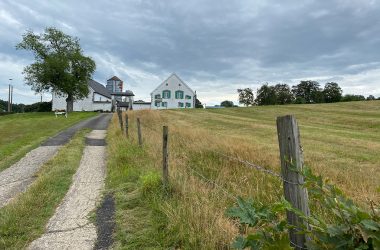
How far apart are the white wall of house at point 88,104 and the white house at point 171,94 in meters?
11.2

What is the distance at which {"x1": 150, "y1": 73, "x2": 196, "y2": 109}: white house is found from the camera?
7625cm

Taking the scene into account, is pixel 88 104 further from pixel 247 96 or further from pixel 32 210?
pixel 32 210

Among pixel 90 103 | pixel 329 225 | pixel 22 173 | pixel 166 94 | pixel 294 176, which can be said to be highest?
pixel 166 94

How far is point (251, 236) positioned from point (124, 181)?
20.3 ft

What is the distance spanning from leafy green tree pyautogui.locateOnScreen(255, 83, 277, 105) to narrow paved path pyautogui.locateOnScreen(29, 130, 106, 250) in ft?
310

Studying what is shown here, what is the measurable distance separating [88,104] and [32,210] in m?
72.5

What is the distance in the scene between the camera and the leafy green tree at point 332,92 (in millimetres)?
98031

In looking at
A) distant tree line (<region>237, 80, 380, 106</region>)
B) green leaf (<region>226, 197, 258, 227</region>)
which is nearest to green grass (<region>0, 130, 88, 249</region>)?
green leaf (<region>226, 197, 258, 227</region>)

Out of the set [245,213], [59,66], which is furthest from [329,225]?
[59,66]

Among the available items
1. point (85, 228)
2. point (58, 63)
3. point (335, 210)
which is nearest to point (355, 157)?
point (85, 228)

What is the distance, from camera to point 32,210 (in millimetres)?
6273

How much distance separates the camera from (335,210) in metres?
2.19

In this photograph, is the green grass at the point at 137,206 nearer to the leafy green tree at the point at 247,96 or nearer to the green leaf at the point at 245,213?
the green leaf at the point at 245,213

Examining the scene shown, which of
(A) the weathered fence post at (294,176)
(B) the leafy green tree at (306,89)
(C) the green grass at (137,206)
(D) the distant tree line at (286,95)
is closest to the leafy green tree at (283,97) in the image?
(D) the distant tree line at (286,95)
